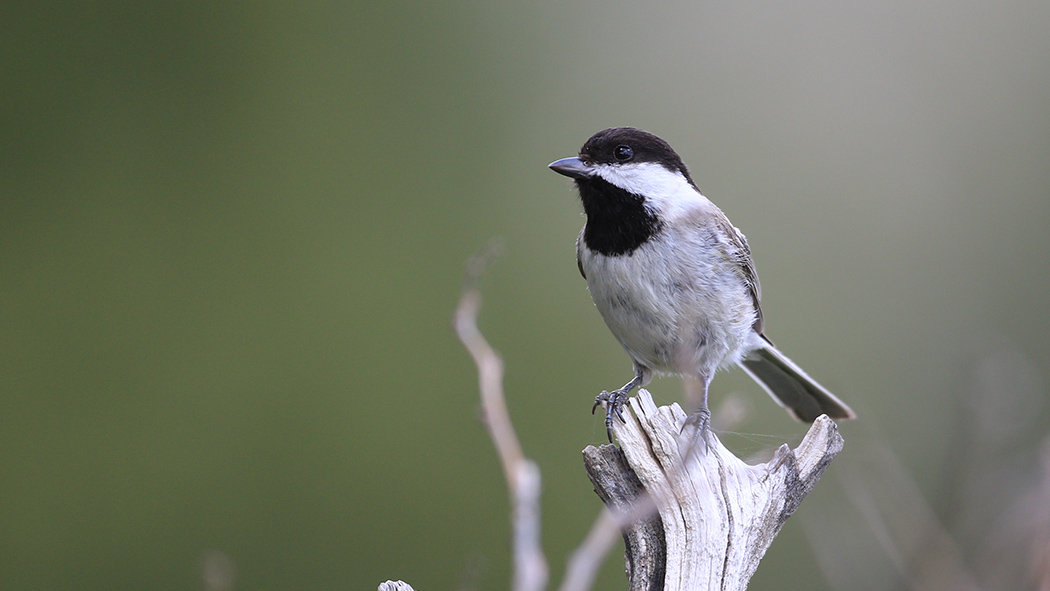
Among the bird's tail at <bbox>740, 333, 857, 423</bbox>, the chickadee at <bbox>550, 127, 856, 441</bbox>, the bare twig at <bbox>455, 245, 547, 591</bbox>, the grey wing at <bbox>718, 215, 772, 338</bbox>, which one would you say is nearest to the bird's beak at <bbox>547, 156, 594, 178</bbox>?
the chickadee at <bbox>550, 127, 856, 441</bbox>

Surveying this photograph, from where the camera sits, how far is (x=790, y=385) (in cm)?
273

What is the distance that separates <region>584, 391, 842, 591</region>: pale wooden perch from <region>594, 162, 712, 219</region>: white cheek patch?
2.32ft

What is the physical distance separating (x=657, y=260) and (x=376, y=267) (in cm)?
274

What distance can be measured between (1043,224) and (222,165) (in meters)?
4.90

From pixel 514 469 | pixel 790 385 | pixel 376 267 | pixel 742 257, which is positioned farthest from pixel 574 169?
pixel 376 267

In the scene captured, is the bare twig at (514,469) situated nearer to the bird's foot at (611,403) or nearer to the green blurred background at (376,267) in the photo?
the bird's foot at (611,403)

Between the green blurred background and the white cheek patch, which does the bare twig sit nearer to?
the white cheek patch

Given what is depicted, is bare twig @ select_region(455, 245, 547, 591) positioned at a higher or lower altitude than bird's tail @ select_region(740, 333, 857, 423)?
higher

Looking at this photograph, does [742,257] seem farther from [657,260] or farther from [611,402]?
[611,402]

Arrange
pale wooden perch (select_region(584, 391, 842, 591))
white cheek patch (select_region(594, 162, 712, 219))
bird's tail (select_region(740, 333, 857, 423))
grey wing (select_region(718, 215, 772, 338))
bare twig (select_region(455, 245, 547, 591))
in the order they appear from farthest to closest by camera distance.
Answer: bird's tail (select_region(740, 333, 857, 423))
grey wing (select_region(718, 215, 772, 338))
white cheek patch (select_region(594, 162, 712, 219))
pale wooden perch (select_region(584, 391, 842, 591))
bare twig (select_region(455, 245, 547, 591))

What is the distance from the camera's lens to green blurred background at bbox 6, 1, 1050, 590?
435 cm

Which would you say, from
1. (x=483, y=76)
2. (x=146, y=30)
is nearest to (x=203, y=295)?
(x=146, y=30)

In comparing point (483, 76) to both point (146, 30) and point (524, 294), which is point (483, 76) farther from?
point (146, 30)

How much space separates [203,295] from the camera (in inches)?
182
